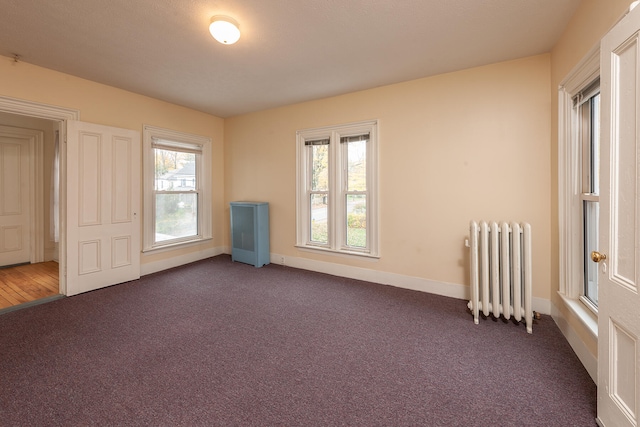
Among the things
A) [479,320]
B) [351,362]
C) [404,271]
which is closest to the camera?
[351,362]

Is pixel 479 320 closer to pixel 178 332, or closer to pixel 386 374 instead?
pixel 386 374

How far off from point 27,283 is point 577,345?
A: 627 centimetres

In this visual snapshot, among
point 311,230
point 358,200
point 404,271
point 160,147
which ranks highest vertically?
point 160,147

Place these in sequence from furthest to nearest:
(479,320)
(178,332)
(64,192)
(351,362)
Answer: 1. (64,192)
2. (479,320)
3. (178,332)
4. (351,362)

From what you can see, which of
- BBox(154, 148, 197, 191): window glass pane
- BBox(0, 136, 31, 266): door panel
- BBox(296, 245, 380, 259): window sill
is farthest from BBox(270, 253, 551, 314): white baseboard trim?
BBox(0, 136, 31, 266): door panel

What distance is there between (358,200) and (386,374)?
2.48 m

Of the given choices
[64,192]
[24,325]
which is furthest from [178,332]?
[64,192]

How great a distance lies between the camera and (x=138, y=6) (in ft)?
6.95

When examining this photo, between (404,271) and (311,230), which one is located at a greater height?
(311,230)

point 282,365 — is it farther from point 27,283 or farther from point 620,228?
point 27,283

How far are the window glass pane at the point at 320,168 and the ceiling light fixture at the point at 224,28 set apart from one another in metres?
2.15

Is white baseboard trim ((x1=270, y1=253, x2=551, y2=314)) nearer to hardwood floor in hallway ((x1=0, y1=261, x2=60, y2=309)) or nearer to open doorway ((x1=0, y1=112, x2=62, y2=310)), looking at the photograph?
hardwood floor in hallway ((x1=0, y1=261, x2=60, y2=309))

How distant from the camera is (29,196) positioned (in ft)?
15.7

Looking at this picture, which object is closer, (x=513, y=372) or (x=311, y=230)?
(x=513, y=372)
